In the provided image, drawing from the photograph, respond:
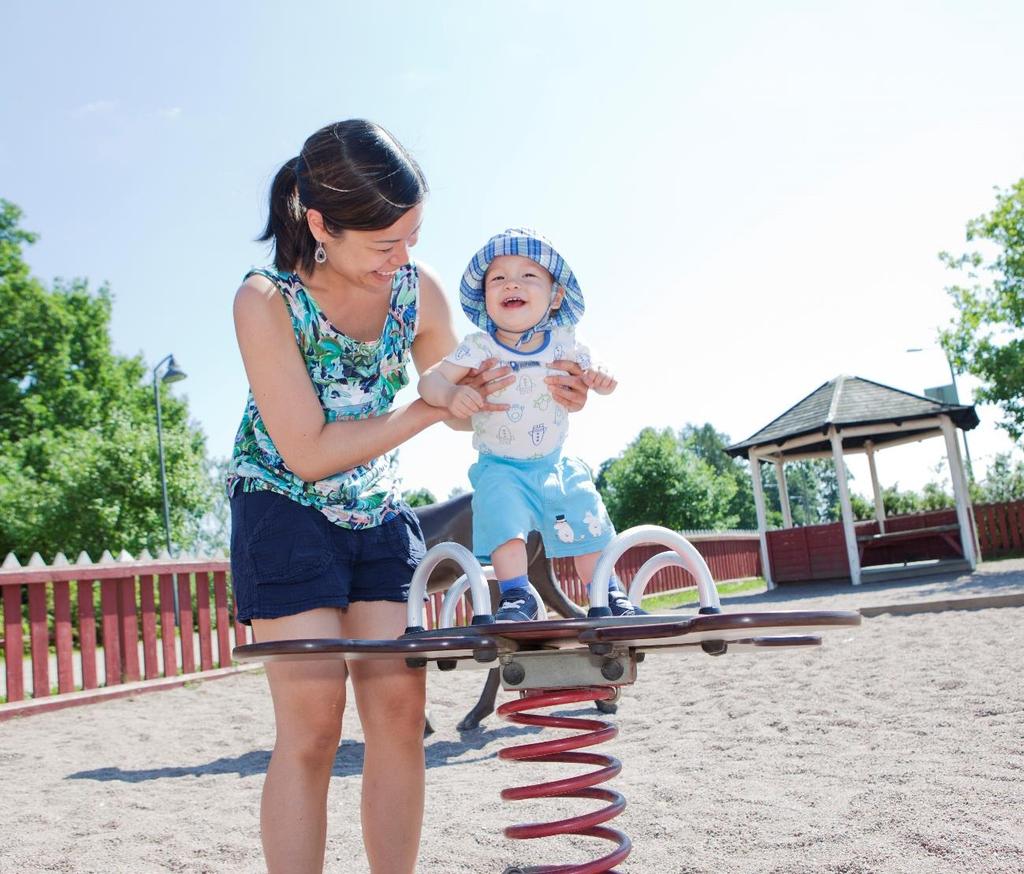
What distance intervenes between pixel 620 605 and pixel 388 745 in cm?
70

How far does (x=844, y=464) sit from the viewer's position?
16.5m

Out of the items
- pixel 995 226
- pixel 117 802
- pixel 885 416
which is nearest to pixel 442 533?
pixel 117 802

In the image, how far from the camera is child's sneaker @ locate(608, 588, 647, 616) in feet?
6.80

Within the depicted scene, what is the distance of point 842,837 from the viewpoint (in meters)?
2.85

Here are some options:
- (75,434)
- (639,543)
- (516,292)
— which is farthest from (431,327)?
(75,434)

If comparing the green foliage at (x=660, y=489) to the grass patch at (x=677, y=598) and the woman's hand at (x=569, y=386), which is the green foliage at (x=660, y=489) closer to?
the grass patch at (x=677, y=598)

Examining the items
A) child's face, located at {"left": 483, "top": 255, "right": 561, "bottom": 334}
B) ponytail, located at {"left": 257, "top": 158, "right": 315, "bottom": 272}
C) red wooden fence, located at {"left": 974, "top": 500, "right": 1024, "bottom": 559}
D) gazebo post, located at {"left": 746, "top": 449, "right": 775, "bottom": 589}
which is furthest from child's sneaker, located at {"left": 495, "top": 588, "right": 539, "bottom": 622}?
red wooden fence, located at {"left": 974, "top": 500, "right": 1024, "bottom": 559}

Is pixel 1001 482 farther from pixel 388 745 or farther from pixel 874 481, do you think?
pixel 388 745

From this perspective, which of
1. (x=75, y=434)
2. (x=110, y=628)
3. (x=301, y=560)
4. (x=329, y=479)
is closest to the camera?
(x=301, y=560)

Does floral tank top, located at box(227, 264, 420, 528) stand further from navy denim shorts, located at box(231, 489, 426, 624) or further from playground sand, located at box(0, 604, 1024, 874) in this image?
playground sand, located at box(0, 604, 1024, 874)

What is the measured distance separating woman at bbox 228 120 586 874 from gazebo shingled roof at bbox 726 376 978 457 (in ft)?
49.3

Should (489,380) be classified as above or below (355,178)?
below

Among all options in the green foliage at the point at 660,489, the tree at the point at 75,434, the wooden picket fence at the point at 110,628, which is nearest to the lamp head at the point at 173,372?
the tree at the point at 75,434

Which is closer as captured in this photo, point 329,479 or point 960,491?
point 329,479
